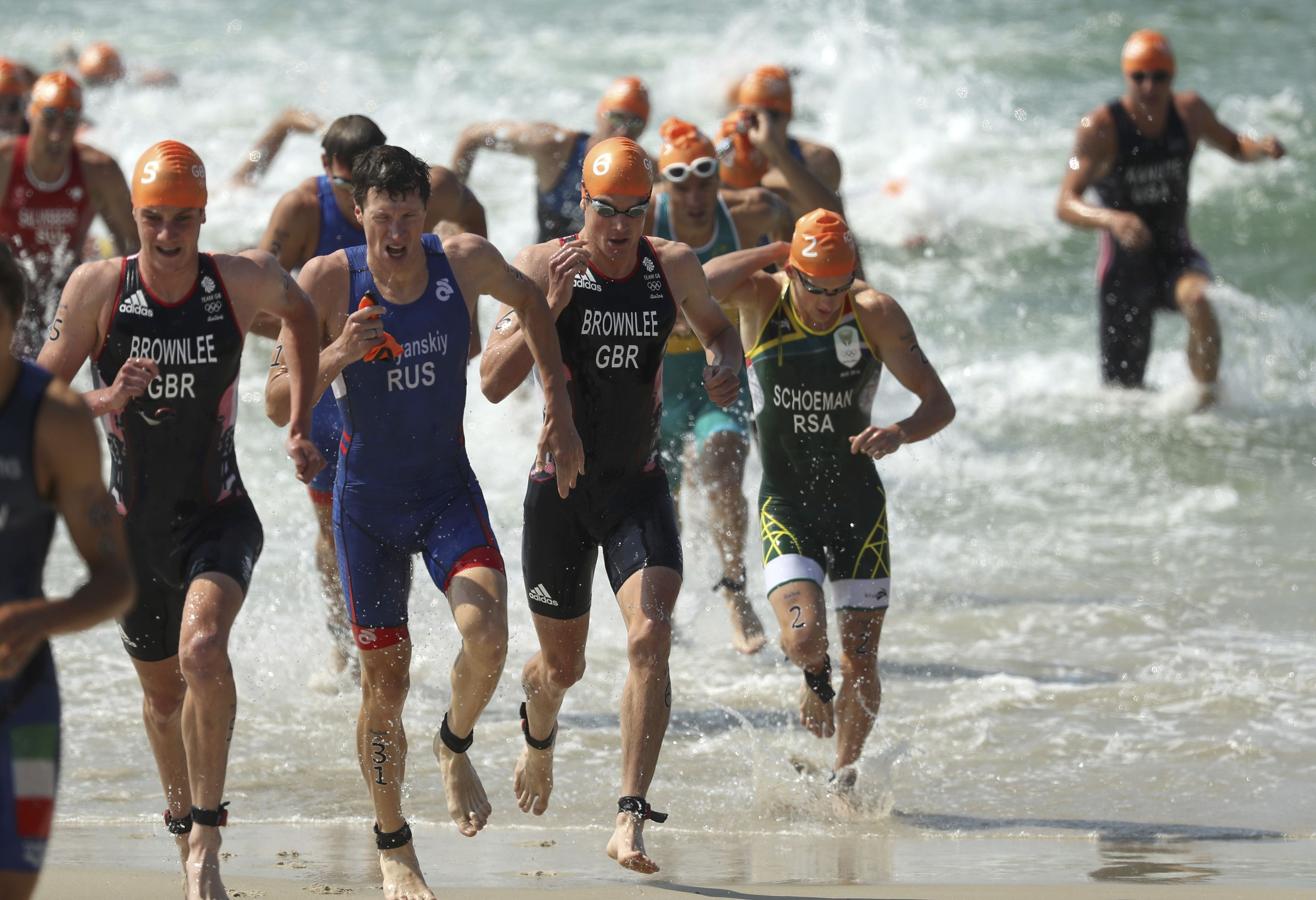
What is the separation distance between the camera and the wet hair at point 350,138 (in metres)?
7.46

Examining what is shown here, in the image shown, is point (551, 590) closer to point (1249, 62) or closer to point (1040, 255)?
point (1040, 255)

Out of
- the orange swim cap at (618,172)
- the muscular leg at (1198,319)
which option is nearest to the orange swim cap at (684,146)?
the orange swim cap at (618,172)

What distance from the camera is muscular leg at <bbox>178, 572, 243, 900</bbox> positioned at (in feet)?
17.5

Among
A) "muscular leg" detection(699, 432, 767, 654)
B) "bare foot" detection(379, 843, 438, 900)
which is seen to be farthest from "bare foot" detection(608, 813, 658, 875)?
"muscular leg" detection(699, 432, 767, 654)

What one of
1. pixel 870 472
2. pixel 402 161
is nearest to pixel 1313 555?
pixel 870 472

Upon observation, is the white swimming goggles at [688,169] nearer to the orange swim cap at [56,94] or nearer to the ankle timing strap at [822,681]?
the ankle timing strap at [822,681]

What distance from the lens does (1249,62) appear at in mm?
22828

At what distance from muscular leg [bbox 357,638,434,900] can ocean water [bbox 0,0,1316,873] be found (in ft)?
3.78

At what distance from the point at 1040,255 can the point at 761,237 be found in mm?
9225

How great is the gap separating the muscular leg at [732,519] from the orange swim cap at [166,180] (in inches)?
139

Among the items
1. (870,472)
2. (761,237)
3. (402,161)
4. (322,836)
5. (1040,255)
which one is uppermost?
(1040,255)

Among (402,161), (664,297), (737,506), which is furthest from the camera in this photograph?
(737,506)

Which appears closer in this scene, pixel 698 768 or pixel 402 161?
pixel 402 161

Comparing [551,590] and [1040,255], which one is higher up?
[1040,255]
